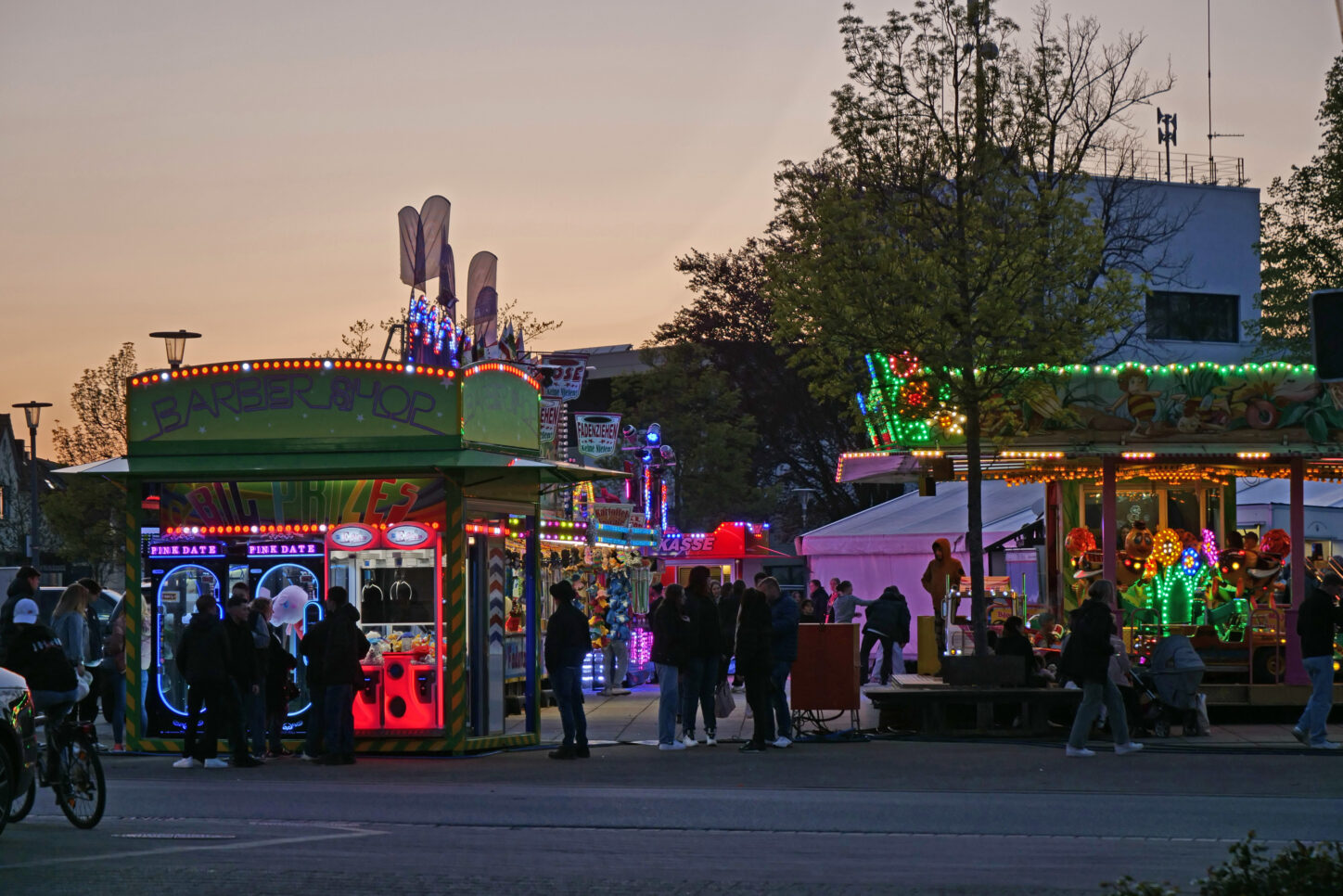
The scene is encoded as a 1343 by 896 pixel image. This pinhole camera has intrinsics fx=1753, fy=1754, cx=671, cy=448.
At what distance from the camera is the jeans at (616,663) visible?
2842 cm

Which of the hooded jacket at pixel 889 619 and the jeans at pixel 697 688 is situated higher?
the hooded jacket at pixel 889 619

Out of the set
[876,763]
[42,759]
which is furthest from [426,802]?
[876,763]

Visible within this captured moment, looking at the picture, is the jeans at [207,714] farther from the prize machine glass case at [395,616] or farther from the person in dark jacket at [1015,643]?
the person in dark jacket at [1015,643]

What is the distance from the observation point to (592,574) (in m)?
29.6

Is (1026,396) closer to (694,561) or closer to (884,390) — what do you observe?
(884,390)

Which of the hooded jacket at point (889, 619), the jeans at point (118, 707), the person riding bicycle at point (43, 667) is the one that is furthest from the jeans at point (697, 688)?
the hooded jacket at point (889, 619)

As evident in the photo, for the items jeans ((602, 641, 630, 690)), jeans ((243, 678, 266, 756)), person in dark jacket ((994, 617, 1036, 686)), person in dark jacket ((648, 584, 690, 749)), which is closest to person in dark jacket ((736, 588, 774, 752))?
person in dark jacket ((648, 584, 690, 749))

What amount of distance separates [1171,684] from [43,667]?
1194cm

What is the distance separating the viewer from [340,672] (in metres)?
17.2

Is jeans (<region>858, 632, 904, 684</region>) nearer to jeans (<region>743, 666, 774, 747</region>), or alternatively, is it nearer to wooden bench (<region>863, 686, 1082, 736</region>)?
wooden bench (<region>863, 686, 1082, 736</region>)

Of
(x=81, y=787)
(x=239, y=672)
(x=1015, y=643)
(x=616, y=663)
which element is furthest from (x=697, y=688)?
(x=616, y=663)

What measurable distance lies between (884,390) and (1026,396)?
171 centimetres

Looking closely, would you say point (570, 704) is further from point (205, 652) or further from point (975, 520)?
point (975, 520)

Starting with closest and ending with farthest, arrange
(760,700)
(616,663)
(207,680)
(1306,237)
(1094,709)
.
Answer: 1. (207,680)
2. (1094,709)
3. (760,700)
4. (616,663)
5. (1306,237)
